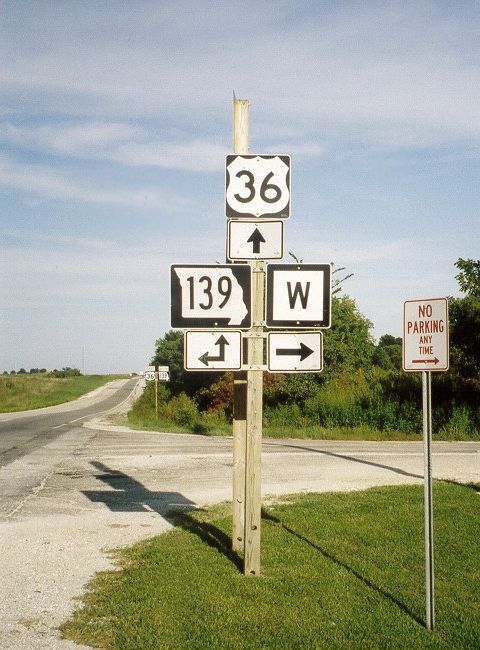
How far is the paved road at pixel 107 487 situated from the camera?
6.70 m

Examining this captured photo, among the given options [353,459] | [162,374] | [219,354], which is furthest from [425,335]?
[162,374]

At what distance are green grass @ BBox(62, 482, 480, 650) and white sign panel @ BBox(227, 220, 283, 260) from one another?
3.07m

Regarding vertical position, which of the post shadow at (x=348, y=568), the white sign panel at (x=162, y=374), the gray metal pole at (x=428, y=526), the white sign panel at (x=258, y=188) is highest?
the white sign panel at (x=258, y=188)

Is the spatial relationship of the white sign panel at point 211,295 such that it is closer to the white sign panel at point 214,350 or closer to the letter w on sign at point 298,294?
the white sign panel at point 214,350

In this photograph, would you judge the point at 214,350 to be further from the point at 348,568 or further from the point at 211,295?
the point at 348,568

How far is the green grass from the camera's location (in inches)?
209

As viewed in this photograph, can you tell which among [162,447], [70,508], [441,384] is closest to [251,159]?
[70,508]

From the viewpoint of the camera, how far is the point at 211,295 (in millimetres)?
7023

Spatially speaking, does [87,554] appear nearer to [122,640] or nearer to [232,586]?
[232,586]

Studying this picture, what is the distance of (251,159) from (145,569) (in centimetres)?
421

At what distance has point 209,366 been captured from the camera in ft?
22.7

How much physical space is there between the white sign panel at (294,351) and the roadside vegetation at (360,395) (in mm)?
20037

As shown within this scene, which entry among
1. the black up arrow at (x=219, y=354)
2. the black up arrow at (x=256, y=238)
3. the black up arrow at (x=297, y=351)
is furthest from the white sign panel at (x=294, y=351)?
the black up arrow at (x=256, y=238)

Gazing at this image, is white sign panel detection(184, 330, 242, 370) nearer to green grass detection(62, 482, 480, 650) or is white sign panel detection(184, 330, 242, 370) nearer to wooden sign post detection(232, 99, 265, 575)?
wooden sign post detection(232, 99, 265, 575)
